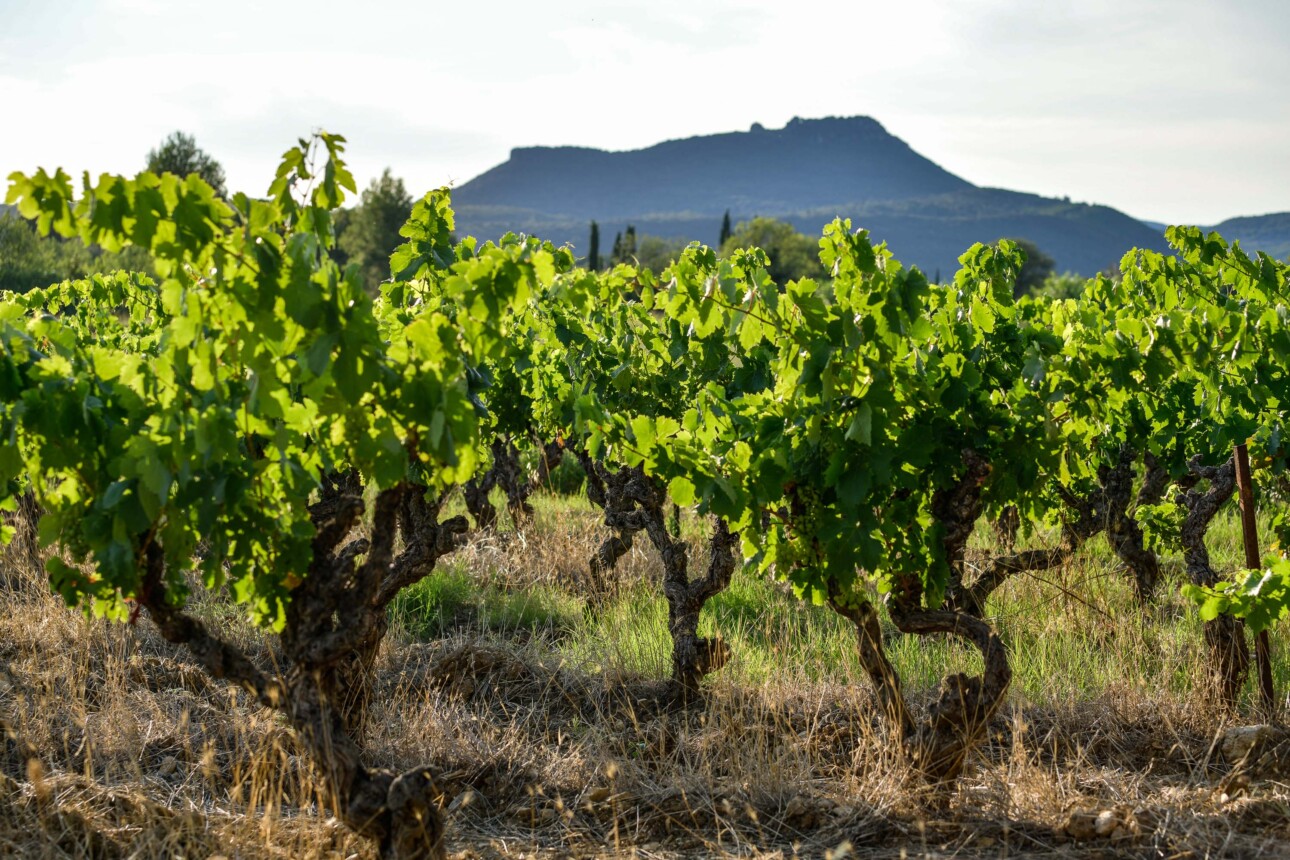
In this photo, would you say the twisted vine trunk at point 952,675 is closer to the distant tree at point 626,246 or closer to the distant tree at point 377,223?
the distant tree at point 626,246

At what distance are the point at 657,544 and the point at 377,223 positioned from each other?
2490 inches

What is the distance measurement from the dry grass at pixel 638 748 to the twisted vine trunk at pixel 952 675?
0.12 m

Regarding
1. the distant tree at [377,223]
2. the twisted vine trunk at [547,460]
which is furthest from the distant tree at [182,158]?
the twisted vine trunk at [547,460]

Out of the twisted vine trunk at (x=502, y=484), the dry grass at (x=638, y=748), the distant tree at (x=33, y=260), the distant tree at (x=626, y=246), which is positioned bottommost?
the dry grass at (x=638, y=748)

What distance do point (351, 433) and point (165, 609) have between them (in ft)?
2.51

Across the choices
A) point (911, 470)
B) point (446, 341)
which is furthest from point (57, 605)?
point (911, 470)

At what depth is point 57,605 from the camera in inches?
216

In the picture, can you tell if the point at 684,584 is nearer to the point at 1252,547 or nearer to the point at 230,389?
the point at 1252,547

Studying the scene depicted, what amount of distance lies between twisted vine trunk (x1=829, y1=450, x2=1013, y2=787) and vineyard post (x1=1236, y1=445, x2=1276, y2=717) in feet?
4.43

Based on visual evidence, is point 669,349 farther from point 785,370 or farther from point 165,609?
point 165,609

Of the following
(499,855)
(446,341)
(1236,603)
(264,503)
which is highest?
(446,341)

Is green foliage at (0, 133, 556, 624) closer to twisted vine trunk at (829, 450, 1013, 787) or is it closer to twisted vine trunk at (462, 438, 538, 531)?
twisted vine trunk at (829, 450, 1013, 787)

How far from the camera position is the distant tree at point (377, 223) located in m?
64.6

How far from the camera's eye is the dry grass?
340 centimetres
